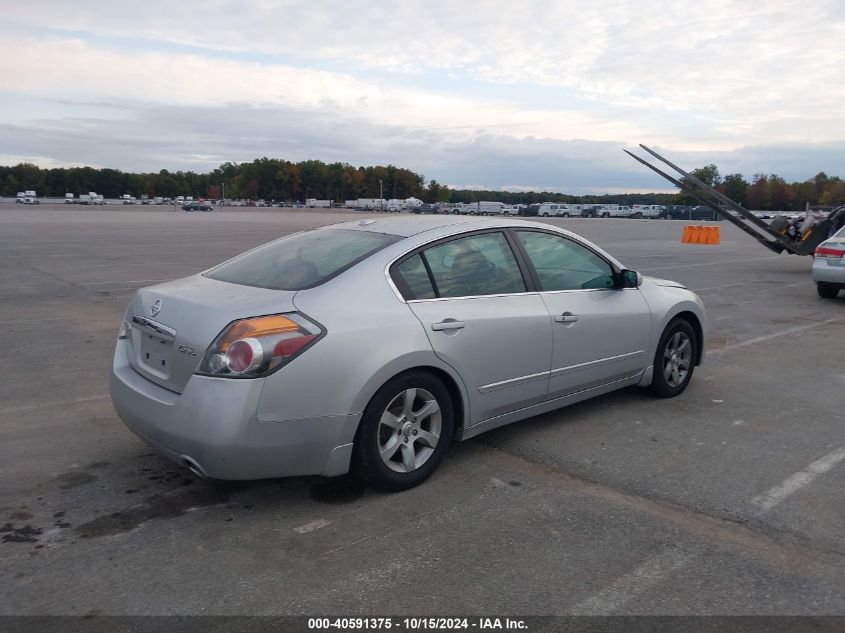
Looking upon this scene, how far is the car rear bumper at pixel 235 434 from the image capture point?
11.9 feet

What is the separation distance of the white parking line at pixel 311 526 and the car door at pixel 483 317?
112 centimetres

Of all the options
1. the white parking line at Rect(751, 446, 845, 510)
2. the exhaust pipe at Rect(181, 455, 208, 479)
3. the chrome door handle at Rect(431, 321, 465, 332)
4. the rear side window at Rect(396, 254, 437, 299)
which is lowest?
the white parking line at Rect(751, 446, 845, 510)

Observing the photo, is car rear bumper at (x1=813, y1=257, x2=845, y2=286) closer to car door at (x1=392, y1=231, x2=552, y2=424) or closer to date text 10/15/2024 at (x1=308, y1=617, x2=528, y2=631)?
car door at (x1=392, y1=231, x2=552, y2=424)

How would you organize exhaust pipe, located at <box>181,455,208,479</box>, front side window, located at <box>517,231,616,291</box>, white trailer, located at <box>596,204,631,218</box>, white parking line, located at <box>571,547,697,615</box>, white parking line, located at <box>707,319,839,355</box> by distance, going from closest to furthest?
white parking line, located at <box>571,547,697,615</box> → exhaust pipe, located at <box>181,455,208,479</box> → front side window, located at <box>517,231,616,291</box> → white parking line, located at <box>707,319,839,355</box> → white trailer, located at <box>596,204,631,218</box>

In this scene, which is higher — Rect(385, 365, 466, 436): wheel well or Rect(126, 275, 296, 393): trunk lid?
Rect(126, 275, 296, 393): trunk lid

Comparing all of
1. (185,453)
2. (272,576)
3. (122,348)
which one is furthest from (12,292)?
(272,576)

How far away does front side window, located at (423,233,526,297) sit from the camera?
4551 millimetres

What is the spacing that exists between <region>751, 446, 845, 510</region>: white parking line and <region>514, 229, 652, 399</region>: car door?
144cm

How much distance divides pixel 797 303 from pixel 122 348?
36.5 feet

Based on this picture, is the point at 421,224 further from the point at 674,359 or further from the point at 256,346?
the point at 674,359

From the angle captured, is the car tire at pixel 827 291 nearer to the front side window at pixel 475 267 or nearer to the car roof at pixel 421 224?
the car roof at pixel 421 224

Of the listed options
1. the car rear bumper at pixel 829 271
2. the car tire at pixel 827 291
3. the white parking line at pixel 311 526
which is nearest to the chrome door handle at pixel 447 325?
the white parking line at pixel 311 526

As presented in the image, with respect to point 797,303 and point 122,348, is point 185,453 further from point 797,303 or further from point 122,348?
point 797,303

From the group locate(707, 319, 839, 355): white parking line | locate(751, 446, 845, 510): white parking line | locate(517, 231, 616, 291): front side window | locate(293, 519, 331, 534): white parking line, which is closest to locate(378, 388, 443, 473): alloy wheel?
locate(293, 519, 331, 534): white parking line
